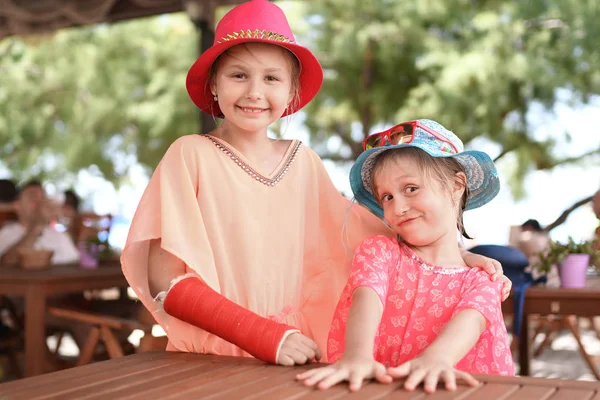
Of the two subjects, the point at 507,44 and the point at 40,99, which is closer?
the point at 507,44

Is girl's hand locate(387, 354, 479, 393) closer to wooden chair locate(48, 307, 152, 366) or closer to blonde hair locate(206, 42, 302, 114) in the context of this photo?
blonde hair locate(206, 42, 302, 114)

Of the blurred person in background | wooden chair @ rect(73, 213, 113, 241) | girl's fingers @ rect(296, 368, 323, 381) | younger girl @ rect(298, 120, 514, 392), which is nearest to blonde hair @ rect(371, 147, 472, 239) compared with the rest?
younger girl @ rect(298, 120, 514, 392)

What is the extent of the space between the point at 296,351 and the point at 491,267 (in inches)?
18.3

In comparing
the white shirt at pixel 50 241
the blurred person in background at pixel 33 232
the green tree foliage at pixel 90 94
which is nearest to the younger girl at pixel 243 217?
the blurred person in background at pixel 33 232

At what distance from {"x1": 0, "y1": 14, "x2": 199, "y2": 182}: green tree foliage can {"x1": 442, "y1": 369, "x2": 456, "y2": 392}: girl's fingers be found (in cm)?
938

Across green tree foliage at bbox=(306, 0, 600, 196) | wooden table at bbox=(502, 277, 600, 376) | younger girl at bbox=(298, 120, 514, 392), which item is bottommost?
wooden table at bbox=(502, 277, 600, 376)

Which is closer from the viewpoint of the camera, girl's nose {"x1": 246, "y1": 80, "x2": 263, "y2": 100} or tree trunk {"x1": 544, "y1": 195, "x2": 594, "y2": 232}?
girl's nose {"x1": 246, "y1": 80, "x2": 263, "y2": 100}

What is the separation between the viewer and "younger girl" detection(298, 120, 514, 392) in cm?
139

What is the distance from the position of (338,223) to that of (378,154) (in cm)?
25

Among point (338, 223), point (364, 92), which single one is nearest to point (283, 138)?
point (338, 223)

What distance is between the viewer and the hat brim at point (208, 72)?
63.4 inches

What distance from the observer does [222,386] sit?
1151mm

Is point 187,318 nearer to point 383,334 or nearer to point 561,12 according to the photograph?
point 383,334

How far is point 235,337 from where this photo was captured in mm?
1366
